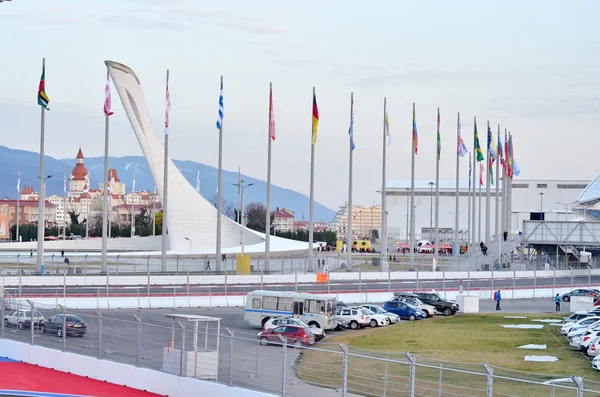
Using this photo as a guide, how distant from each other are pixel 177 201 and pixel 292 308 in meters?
51.9

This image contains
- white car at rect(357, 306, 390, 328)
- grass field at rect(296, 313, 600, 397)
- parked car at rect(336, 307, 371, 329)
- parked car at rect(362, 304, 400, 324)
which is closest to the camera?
grass field at rect(296, 313, 600, 397)

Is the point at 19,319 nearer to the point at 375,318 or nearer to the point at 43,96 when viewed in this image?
the point at 375,318

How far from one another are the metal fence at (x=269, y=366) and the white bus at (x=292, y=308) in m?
7.88

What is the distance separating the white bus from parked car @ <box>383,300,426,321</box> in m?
7.15

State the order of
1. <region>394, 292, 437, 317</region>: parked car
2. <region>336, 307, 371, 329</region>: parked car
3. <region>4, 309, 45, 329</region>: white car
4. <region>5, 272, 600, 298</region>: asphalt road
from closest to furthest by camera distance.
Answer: <region>4, 309, 45, 329</region>: white car < <region>336, 307, 371, 329</region>: parked car < <region>5, 272, 600, 298</region>: asphalt road < <region>394, 292, 437, 317</region>: parked car

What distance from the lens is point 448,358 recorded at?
31.4 metres

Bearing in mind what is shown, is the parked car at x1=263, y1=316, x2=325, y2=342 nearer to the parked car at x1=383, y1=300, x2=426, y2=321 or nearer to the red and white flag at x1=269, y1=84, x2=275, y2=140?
the parked car at x1=383, y1=300, x2=426, y2=321

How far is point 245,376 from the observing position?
23.1m

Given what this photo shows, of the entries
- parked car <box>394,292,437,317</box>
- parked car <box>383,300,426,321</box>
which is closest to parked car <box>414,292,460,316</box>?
parked car <box>394,292,437,317</box>

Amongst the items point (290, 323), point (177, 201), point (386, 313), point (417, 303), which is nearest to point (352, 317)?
point (386, 313)

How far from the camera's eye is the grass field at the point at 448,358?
78.8ft

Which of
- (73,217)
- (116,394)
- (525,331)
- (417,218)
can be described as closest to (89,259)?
(525,331)

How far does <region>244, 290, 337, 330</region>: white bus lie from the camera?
3994cm

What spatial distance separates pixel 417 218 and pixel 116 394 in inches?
6089
